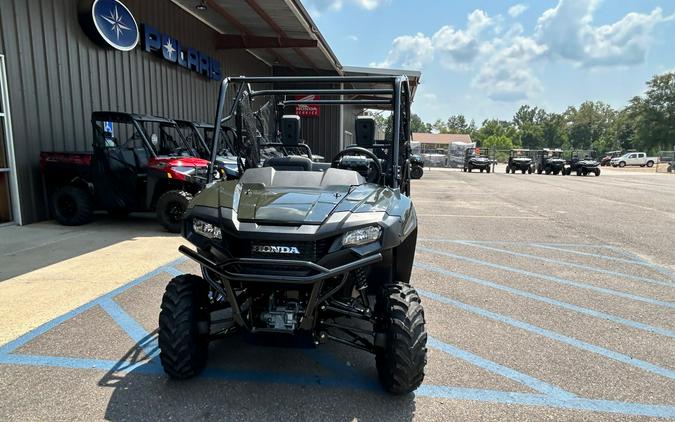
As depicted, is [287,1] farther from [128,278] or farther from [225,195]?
[225,195]

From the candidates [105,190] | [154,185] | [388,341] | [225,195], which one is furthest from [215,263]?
[105,190]

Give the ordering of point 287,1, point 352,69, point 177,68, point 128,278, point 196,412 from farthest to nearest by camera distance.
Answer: point 352,69
point 177,68
point 287,1
point 128,278
point 196,412

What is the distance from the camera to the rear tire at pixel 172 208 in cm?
718

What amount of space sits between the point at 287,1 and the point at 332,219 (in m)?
10.5

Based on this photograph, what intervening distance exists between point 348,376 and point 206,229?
4.33ft

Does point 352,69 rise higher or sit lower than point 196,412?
higher

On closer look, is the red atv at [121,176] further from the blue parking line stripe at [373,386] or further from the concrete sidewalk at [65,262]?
the blue parking line stripe at [373,386]

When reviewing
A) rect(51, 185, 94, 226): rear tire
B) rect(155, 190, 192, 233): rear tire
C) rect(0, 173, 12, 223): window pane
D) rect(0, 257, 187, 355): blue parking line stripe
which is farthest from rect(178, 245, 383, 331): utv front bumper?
rect(0, 173, 12, 223): window pane

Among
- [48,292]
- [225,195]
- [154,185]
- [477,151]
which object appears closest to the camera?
[225,195]

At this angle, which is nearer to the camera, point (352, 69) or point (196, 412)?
point (196, 412)

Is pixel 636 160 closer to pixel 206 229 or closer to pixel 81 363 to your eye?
pixel 206 229

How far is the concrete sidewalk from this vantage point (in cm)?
402

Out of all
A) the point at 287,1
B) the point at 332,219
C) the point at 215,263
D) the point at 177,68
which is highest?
the point at 287,1

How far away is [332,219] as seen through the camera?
98.5 inches
